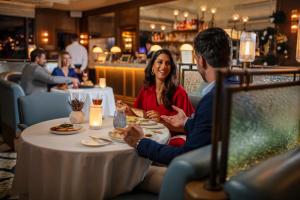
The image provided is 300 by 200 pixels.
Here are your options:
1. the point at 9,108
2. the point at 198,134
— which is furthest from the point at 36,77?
the point at 198,134

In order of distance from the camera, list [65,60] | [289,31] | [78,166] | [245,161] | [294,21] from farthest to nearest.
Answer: [289,31] < [294,21] < [65,60] < [78,166] < [245,161]

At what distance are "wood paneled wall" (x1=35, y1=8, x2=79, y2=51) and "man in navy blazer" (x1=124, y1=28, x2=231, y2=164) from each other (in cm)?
1033

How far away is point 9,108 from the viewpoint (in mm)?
4262

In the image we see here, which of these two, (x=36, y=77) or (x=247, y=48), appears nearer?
(x=247, y=48)

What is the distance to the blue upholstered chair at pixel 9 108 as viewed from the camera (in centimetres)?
404

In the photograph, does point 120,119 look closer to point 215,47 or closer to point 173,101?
point 173,101

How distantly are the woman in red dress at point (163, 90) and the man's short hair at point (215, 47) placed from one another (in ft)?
4.08

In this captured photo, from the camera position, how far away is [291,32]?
652 centimetres

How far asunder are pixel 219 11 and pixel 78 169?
889 centimetres

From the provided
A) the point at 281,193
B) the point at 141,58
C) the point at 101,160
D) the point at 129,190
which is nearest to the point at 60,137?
the point at 101,160

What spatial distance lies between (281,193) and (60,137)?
53.3 inches

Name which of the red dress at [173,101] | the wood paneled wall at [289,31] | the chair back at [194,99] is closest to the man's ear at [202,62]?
the red dress at [173,101]

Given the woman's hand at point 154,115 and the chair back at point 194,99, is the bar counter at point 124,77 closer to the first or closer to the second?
the chair back at point 194,99

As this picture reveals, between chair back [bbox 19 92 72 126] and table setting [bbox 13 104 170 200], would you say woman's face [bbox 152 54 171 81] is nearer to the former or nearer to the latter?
chair back [bbox 19 92 72 126]
